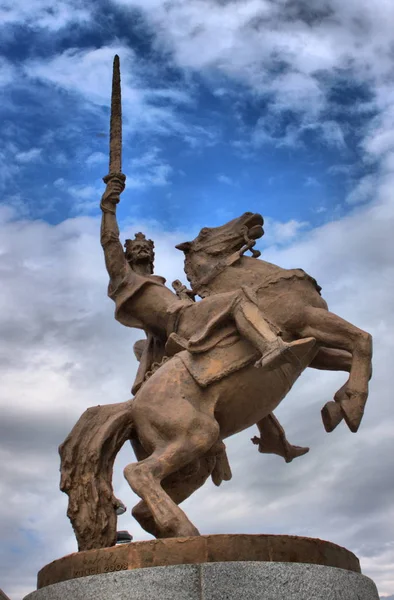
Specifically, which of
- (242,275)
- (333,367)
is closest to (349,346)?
(333,367)

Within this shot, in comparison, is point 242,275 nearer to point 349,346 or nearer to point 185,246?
point 185,246

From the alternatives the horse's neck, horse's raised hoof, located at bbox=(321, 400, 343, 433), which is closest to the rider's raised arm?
the horse's neck

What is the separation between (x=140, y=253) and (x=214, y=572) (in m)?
3.73

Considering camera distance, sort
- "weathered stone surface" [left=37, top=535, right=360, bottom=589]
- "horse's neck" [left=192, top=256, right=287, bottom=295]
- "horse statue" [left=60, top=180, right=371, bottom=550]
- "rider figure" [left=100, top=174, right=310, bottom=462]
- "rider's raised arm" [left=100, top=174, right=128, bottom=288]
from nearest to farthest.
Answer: "weathered stone surface" [left=37, top=535, right=360, bottom=589], "horse statue" [left=60, top=180, right=371, bottom=550], "horse's neck" [left=192, top=256, right=287, bottom=295], "rider figure" [left=100, top=174, right=310, bottom=462], "rider's raised arm" [left=100, top=174, right=128, bottom=288]

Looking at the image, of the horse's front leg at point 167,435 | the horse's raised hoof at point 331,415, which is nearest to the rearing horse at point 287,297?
the horse's raised hoof at point 331,415

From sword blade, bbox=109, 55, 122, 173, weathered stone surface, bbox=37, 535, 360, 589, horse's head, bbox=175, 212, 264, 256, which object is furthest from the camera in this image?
sword blade, bbox=109, 55, 122, 173

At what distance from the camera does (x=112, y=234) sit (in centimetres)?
727

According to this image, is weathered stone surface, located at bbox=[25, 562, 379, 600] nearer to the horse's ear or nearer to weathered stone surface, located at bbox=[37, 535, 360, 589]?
weathered stone surface, located at bbox=[37, 535, 360, 589]

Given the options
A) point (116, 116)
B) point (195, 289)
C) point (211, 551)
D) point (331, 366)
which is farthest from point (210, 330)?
point (116, 116)

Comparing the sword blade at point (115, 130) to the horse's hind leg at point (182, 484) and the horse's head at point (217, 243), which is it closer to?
the horse's head at point (217, 243)

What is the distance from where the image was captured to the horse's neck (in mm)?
6914

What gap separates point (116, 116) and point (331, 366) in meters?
3.48

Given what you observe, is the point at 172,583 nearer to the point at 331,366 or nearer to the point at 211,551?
the point at 211,551

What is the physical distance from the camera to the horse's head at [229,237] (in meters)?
7.43
